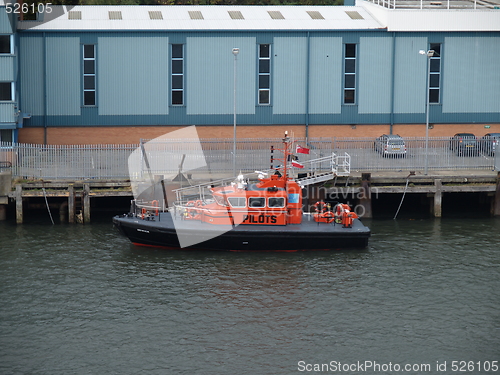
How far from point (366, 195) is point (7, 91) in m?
21.2

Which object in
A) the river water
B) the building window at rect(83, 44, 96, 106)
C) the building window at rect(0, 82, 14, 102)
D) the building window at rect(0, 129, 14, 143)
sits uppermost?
the building window at rect(83, 44, 96, 106)

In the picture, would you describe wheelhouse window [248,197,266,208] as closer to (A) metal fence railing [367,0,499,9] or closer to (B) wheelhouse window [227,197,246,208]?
(B) wheelhouse window [227,197,246,208]

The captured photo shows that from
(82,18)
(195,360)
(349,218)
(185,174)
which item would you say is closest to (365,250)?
(349,218)

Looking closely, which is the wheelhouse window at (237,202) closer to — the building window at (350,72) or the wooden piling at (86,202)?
the wooden piling at (86,202)

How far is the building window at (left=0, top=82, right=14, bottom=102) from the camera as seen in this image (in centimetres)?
4441

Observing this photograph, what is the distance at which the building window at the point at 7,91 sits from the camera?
4441cm

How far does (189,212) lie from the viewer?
35031mm

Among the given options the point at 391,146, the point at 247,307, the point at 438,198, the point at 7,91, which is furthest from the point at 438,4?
the point at 247,307

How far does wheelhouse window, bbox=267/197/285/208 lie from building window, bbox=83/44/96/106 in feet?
62.7

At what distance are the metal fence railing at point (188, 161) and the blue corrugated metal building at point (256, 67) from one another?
5389mm

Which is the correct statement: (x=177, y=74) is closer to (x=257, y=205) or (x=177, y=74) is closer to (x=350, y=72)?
(x=350, y=72)

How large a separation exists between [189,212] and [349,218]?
7.18m

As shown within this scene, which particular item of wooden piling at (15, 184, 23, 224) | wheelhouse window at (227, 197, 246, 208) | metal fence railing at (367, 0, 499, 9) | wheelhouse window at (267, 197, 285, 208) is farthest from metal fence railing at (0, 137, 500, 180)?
metal fence railing at (367, 0, 499, 9)

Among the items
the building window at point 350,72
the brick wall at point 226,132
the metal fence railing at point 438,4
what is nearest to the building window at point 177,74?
the brick wall at point 226,132
